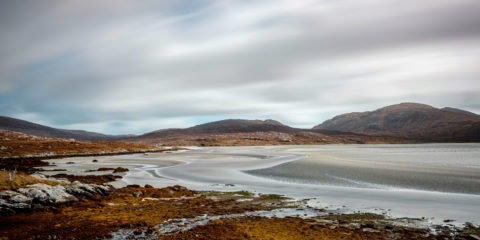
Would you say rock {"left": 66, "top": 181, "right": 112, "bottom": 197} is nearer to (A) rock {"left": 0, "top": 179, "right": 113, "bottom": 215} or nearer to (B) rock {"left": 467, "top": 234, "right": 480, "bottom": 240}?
(A) rock {"left": 0, "top": 179, "right": 113, "bottom": 215}

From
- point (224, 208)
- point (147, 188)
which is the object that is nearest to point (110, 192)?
point (147, 188)

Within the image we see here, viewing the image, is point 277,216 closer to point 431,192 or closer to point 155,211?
point 155,211

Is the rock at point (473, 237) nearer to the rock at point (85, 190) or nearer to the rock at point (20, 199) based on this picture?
the rock at point (85, 190)

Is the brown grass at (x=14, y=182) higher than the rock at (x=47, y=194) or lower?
higher

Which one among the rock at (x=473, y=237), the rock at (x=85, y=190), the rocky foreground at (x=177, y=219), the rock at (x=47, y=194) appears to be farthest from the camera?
the rock at (x=85, y=190)

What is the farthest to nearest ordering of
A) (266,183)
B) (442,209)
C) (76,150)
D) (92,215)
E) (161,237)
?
(76,150) → (266,183) → (442,209) → (92,215) → (161,237)

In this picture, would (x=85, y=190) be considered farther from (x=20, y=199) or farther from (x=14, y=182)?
(x=14, y=182)

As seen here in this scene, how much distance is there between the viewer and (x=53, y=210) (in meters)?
13.5

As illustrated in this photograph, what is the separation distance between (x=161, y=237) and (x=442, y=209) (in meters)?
13.4

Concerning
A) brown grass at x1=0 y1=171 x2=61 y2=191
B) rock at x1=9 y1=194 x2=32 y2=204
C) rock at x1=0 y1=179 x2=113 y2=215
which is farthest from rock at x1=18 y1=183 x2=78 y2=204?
brown grass at x1=0 y1=171 x2=61 y2=191

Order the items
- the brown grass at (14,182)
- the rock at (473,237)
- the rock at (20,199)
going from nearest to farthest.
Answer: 1. the rock at (473,237)
2. the rock at (20,199)
3. the brown grass at (14,182)

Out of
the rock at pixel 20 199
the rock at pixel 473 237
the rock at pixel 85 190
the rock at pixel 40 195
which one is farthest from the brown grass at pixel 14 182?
the rock at pixel 473 237

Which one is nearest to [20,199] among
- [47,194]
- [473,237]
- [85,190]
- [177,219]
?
[47,194]

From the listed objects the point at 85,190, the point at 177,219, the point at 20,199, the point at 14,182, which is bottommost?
the point at 177,219
